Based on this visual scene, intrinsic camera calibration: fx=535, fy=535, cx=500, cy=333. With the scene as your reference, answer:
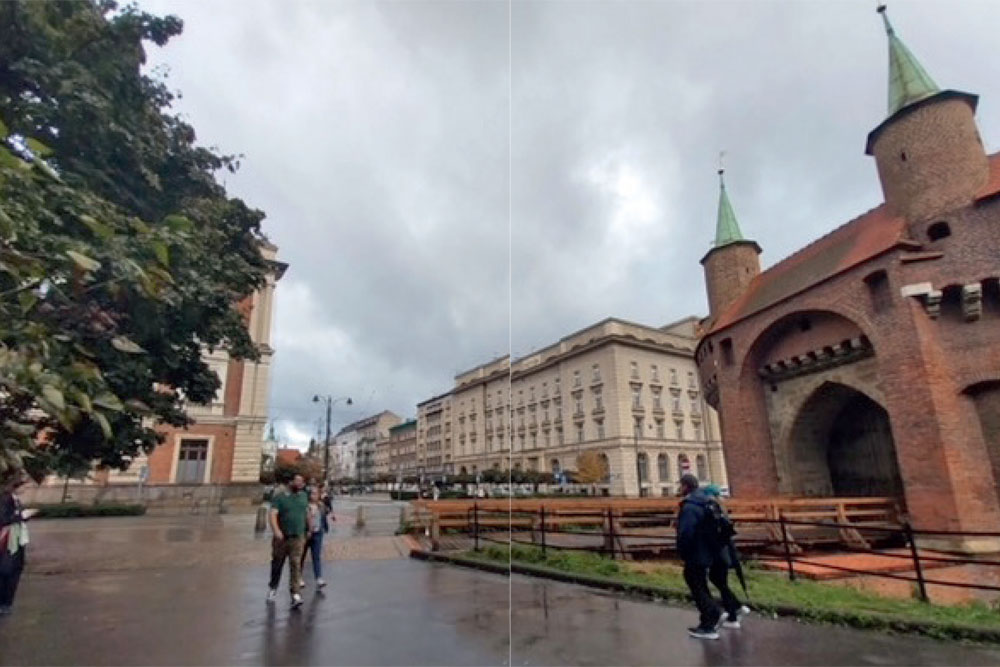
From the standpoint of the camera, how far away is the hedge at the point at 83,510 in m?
27.7

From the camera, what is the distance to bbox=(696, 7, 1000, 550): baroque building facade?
14.7m

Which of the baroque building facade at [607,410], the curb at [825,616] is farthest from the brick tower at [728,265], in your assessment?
the baroque building facade at [607,410]

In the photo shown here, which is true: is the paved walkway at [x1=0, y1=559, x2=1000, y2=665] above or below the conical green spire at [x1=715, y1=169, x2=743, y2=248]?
below

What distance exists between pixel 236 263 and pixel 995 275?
1935 centimetres

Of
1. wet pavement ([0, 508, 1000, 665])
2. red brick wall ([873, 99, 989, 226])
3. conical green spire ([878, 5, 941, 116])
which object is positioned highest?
conical green spire ([878, 5, 941, 116])

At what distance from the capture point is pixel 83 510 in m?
28.5

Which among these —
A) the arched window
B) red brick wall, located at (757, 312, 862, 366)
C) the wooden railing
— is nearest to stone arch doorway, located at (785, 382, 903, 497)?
red brick wall, located at (757, 312, 862, 366)

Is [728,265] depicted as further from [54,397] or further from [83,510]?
[83,510]

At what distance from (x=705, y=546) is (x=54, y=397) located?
6.22 meters

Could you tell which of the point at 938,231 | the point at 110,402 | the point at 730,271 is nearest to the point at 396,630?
the point at 110,402

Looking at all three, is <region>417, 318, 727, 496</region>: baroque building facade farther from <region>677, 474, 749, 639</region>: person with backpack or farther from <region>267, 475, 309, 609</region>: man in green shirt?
<region>677, 474, 749, 639</region>: person with backpack

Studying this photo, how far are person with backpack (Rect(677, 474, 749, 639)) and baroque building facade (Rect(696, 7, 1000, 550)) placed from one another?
39.1ft

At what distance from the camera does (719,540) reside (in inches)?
243

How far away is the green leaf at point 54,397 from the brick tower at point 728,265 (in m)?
27.3
